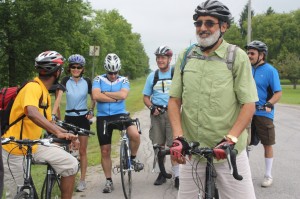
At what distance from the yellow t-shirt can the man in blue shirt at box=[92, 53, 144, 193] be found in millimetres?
2366

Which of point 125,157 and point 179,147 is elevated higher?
point 179,147

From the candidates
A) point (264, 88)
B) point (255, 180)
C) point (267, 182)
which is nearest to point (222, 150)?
point (264, 88)

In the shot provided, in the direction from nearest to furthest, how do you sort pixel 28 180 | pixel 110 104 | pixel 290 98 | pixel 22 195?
pixel 22 195 → pixel 28 180 → pixel 110 104 → pixel 290 98

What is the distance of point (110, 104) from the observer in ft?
21.8

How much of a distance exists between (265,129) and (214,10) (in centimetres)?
380

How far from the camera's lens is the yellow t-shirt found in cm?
395

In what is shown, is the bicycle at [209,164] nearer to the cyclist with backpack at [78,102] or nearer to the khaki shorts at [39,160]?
the khaki shorts at [39,160]

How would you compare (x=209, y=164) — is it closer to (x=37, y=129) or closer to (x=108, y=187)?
(x=37, y=129)

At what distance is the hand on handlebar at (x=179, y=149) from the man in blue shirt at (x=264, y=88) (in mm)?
3524

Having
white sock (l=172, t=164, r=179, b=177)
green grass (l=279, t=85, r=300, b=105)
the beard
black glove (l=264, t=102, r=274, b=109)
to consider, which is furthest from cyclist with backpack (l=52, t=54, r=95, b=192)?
green grass (l=279, t=85, r=300, b=105)

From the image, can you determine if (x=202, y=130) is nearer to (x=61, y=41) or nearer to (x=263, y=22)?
(x=61, y=41)

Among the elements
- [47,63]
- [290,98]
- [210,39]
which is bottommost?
[290,98]

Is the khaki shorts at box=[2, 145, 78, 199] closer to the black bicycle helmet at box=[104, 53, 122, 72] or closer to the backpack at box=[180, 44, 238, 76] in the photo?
the backpack at box=[180, 44, 238, 76]

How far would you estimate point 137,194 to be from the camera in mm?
6375
